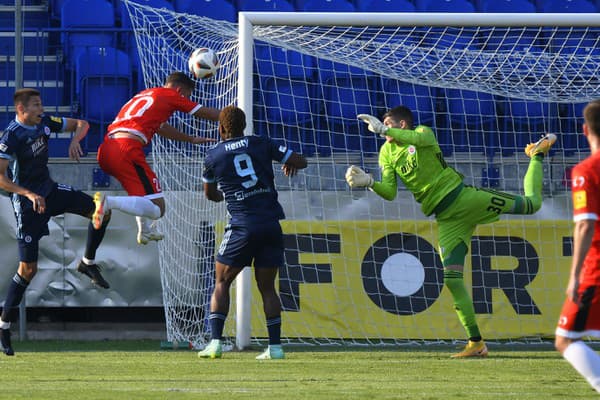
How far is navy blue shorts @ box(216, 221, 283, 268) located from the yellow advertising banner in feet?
7.23

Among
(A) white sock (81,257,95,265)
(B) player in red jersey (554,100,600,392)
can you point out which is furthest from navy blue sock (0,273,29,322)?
(B) player in red jersey (554,100,600,392)

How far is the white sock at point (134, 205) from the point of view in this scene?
920cm

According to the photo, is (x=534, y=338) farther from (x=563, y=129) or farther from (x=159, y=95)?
(x=159, y=95)

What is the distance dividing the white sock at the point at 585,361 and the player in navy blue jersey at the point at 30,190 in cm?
505

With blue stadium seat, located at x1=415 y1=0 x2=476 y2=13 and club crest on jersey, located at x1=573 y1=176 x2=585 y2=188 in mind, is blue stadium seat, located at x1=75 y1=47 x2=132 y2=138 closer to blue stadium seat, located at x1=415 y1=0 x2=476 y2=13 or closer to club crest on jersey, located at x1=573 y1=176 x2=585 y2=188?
blue stadium seat, located at x1=415 y1=0 x2=476 y2=13

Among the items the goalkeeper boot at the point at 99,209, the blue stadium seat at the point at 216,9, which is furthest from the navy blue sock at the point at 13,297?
the blue stadium seat at the point at 216,9

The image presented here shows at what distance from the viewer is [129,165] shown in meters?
9.54

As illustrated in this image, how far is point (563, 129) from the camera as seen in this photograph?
491 inches

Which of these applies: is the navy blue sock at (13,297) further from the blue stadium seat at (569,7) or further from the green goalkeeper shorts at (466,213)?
the blue stadium seat at (569,7)

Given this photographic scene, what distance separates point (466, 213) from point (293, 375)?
8.36ft

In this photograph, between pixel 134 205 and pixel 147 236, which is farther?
pixel 147 236

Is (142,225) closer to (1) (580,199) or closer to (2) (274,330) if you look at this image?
(2) (274,330)

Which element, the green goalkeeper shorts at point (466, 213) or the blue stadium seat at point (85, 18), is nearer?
the green goalkeeper shorts at point (466, 213)

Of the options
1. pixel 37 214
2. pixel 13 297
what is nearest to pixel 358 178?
pixel 37 214
